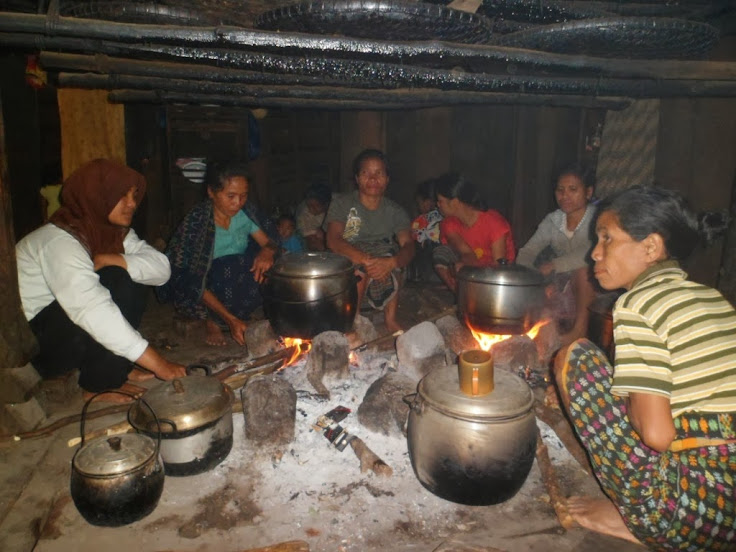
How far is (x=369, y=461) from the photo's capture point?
116 inches

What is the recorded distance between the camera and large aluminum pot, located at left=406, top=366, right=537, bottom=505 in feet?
7.73

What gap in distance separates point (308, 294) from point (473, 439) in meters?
1.86

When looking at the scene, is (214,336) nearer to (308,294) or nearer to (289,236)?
(308,294)

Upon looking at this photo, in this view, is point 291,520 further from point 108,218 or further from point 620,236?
point 108,218

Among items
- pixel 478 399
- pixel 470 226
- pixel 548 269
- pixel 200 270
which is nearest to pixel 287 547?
pixel 478 399

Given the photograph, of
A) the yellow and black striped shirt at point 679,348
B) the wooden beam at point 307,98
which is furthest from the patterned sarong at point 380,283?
the yellow and black striped shirt at point 679,348

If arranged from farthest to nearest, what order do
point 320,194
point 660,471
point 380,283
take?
point 320,194, point 380,283, point 660,471

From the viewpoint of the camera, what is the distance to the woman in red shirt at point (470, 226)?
17.8ft

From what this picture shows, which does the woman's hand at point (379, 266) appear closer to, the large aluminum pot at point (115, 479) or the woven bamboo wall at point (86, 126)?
the large aluminum pot at point (115, 479)

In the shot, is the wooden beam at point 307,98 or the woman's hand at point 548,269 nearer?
the wooden beam at point 307,98

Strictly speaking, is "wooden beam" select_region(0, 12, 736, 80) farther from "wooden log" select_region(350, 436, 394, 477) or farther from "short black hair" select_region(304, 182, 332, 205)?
"short black hair" select_region(304, 182, 332, 205)

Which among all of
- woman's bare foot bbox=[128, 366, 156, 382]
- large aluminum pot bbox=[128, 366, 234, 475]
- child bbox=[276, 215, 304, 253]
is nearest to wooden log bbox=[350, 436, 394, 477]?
large aluminum pot bbox=[128, 366, 234, 475]

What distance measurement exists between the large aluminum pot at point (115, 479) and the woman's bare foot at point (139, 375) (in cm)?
175

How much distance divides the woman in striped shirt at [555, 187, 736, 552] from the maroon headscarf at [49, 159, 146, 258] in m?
3.01
